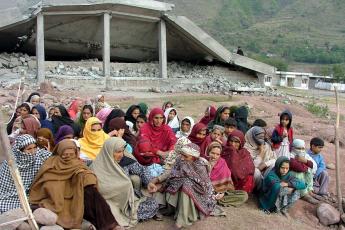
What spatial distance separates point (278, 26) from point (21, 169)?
237ft

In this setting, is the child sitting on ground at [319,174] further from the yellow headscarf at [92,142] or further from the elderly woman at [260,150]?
the yellow headscarf at [92,142]

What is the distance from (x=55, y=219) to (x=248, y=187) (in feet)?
7.62

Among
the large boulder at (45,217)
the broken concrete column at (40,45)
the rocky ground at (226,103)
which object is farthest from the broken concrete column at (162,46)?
the large boulder at (45,217)

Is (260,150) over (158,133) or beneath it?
beneath

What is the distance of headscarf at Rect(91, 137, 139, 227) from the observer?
4.18m

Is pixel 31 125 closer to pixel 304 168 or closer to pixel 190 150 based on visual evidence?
pixel 190 150

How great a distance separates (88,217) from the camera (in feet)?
12.8

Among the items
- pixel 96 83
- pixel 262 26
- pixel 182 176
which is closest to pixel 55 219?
pixel 182 176

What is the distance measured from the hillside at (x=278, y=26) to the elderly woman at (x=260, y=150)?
51.4 meters

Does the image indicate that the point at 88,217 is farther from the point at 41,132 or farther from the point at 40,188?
the point at 41,132

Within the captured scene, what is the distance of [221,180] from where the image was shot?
4836 mm

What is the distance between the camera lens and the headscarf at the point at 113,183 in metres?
4.18

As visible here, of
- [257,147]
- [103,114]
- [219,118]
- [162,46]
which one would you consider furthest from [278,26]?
[257,147]

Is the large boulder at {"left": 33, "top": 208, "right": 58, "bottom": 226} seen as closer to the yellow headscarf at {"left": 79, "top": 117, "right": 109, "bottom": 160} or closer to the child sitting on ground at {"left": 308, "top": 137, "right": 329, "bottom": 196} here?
the yellow headscarf at {"left": 79, "top": 117, "right": 109, "bottom": 160}
